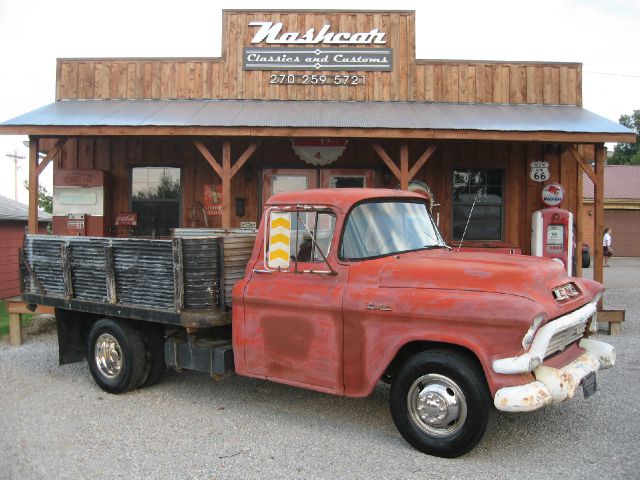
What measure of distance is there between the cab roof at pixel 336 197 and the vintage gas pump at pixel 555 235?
6347 mm

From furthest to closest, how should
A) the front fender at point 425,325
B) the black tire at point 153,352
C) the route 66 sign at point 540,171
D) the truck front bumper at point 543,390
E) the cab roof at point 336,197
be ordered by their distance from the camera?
the route 66 sign at point 540,171
the black tire at point 153,352
the cab roof at point 336,197
the front fender at point 425,325
the truck front bumper at point 543,390

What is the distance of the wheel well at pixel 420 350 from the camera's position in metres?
3.87

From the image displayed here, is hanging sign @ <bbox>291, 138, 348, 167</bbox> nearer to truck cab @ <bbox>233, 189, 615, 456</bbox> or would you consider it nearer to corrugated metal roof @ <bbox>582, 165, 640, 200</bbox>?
truck cab @ <bbox>233, 189, 615, 456</bbox>

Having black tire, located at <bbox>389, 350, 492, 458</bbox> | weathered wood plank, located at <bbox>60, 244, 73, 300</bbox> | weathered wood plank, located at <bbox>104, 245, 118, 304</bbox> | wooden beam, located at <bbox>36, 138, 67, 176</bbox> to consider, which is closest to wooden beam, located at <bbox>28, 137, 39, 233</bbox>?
wooden beam, located at <bbox>36, 138, 67, 176</bbox>

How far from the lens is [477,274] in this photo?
3.90 m

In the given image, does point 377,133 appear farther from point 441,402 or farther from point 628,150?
point 628,150

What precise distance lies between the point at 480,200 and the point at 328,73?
3.97 m

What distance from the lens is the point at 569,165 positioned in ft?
35.8

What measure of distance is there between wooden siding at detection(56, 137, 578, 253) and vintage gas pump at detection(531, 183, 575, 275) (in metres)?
0.49

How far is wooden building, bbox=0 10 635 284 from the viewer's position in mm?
10781

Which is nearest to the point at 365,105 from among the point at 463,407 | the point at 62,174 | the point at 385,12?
the point at 385,12

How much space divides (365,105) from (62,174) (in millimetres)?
6104

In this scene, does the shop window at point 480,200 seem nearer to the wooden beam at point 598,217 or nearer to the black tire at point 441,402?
the wooden beam at point 598,217

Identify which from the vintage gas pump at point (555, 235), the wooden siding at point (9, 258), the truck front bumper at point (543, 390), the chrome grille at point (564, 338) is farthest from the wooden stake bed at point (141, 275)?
the wooden siding at point (9, 258)
